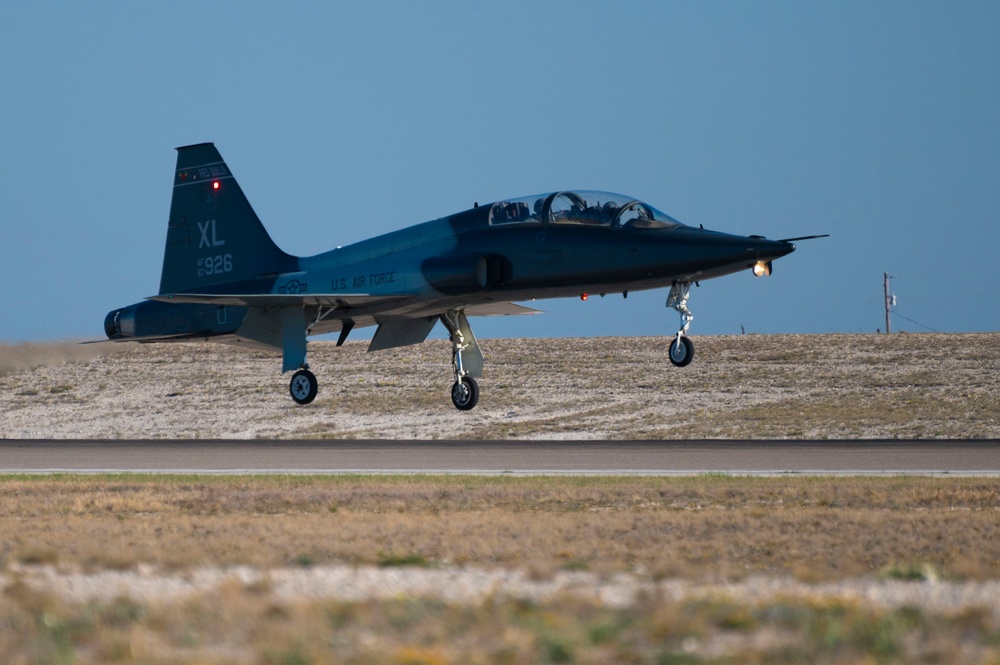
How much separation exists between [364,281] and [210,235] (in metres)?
5.37

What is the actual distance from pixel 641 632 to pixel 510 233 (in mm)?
17599

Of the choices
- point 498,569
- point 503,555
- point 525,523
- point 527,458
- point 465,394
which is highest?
point 465,394

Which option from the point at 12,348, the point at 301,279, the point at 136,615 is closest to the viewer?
the point at 136,615

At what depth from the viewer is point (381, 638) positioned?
23.3 feet

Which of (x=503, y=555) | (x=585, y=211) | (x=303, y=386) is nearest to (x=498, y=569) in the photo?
(x=503, y=555)

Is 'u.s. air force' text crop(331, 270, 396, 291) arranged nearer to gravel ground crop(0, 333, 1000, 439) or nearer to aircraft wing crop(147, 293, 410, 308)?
aircraft wing crop(147, 293, 410, 308)

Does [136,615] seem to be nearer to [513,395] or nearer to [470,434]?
[470,434]

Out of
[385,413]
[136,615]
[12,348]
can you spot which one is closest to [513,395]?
[385,413]

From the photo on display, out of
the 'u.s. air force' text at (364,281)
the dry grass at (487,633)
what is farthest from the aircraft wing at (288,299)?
the dry grass at (487,633)

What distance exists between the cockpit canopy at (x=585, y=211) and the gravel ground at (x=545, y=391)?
17.9 meters

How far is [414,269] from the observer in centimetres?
2623

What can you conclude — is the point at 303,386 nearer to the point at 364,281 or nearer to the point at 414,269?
the point at 364,281

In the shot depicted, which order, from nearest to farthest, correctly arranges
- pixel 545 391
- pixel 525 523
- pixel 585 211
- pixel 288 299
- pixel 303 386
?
pixel 525 523 → pixel 585 211 → pixel 288 299 → pixel 303 386 → pixel 545 391

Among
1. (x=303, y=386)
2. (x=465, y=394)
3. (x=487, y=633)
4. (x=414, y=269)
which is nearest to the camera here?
(x=487, y=633)
